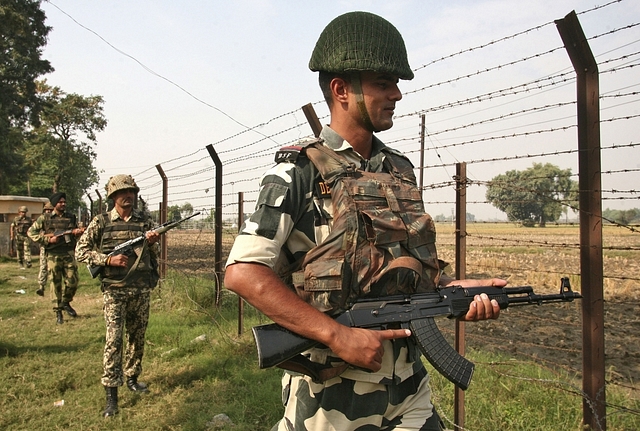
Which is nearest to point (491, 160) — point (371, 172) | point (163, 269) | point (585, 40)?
point (585, 40)

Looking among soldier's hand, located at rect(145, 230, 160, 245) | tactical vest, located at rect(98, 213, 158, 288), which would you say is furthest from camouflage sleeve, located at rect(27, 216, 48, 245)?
soldier's hand, located at rect(145, 230, 160, 245)

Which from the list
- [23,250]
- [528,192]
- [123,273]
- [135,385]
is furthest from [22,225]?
[528,192]

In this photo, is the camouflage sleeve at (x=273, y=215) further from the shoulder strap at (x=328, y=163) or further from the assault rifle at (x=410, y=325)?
the assault rifle at (x=410, y=325)

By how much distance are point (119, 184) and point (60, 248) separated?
3.92m

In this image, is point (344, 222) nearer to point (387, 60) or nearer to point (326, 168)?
point (326, 168)

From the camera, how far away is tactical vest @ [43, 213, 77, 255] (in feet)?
25.2

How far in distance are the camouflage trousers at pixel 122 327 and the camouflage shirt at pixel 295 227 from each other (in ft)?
10.3

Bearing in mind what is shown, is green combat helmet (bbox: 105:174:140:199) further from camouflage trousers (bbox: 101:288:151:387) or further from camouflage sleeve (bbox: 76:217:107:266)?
camouflage trousers (bbox: 101:288:151:387)

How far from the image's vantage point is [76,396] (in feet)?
14.0

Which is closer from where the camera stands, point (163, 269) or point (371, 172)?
point (371, 172)

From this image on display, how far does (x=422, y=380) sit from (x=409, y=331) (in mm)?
277

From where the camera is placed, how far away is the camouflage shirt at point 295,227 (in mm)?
1563

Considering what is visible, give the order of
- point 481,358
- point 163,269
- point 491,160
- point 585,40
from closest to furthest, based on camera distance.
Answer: point 585,40
point 491,160
point 481,358
point 163,269

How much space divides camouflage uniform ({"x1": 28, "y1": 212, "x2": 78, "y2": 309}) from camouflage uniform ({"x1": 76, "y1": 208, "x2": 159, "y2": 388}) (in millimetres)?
3089
